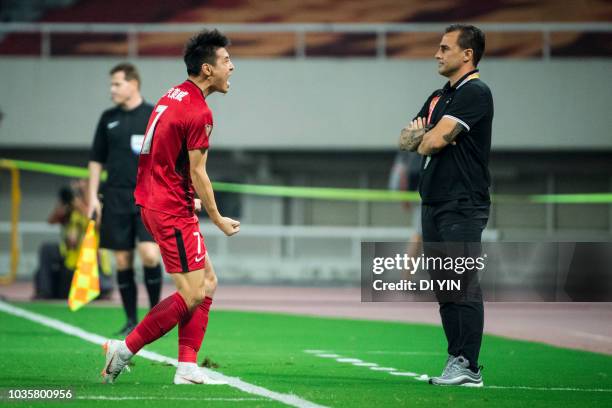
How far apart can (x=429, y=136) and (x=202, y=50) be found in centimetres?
142

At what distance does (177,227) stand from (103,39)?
709 inches

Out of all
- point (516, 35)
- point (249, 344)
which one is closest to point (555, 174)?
point (516, 35)

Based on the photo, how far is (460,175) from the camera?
7.90m

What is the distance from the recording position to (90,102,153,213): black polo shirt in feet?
37.1

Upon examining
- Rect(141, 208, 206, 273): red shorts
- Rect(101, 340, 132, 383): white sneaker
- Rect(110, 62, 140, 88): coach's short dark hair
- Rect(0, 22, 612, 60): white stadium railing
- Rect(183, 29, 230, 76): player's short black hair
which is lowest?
Rect(101, 340, 132, 383): white sneaker

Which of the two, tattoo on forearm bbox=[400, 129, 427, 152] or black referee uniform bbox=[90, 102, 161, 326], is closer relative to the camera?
tattoo on forearm bbox=[400, 129, 427, 152]

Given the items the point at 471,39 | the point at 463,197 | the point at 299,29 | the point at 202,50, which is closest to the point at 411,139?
the point at 463,197

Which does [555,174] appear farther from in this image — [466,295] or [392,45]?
[466,295]

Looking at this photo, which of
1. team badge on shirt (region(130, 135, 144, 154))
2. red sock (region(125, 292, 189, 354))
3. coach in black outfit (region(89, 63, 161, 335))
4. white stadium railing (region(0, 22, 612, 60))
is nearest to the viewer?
red sock (region(125, 292, 189, 354))

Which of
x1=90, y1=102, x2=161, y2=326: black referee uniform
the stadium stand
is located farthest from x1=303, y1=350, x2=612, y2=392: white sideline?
the stadium stand

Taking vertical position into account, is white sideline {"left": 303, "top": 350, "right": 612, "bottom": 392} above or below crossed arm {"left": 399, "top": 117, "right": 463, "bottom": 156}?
below

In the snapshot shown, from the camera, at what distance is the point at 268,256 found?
2531 centimetres

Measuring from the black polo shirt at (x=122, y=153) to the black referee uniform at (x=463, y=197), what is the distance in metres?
3.95

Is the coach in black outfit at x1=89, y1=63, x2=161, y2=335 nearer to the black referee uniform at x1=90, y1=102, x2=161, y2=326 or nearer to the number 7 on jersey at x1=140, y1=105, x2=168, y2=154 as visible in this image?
the black referee uniform at x1=90, y1=102, x2=161, y2=326
